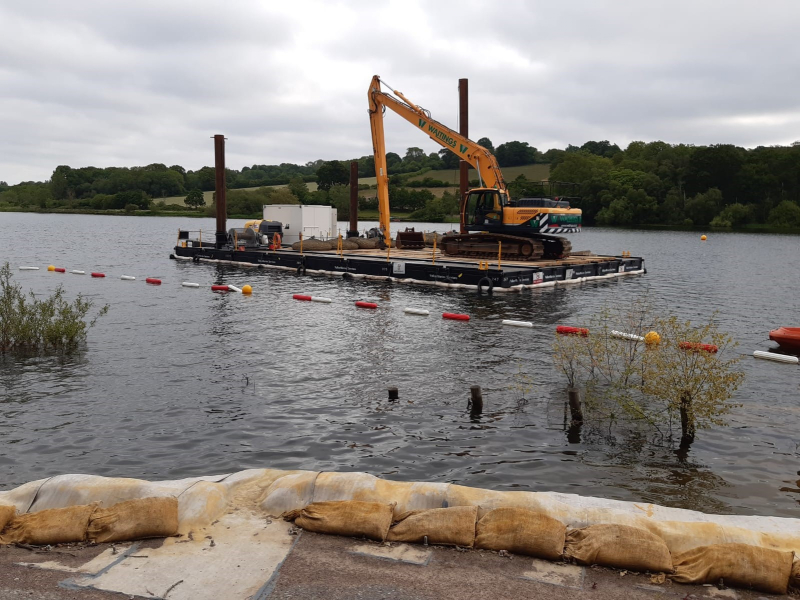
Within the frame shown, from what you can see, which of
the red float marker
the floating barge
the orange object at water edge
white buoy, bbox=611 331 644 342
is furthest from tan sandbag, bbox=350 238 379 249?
the orange object at water edge

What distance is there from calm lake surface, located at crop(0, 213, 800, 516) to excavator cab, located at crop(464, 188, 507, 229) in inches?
419

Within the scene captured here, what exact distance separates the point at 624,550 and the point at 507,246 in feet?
101

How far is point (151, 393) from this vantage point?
47.0ft

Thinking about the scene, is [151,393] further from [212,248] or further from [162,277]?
[212,248]

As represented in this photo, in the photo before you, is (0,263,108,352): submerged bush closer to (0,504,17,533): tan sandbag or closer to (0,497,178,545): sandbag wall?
(0,504,17,533): tan sandbag

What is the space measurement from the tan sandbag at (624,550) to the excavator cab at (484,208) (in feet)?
102

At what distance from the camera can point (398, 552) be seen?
661cm

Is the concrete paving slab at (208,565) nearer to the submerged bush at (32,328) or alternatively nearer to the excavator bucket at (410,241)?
the submerged bush at (32,328)

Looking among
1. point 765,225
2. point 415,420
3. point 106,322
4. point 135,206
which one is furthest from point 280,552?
point 135,206

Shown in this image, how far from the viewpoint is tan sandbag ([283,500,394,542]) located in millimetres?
6832

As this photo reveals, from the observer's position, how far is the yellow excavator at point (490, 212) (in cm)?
3512

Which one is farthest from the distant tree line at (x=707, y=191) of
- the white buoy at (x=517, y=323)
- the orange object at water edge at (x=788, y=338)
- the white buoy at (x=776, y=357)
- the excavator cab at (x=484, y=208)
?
the white buoy at (x=776, y=357)

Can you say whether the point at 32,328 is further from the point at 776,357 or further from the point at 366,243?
the point at 366,243

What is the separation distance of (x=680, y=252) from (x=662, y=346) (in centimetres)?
5755
